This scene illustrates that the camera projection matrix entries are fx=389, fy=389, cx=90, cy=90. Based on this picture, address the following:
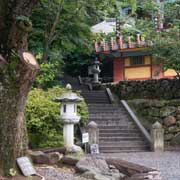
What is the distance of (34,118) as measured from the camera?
10883 millimetres

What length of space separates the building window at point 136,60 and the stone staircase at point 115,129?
382cm

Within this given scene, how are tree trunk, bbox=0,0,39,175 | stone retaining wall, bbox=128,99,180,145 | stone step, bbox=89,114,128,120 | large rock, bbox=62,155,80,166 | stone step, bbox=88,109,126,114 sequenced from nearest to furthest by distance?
tree trunk, bbox=0,0,39,175 → large rock, bbox=62,155,80,166 → stone retaining wall, bbox=128,99,180,145 → stone step, bbox=89,114,128,120 → stone step, bbox=88,109,126,114

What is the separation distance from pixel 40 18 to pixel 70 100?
5.40m

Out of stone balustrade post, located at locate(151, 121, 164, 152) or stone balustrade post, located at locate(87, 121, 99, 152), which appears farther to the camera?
stone balustrade post, located at locate(151, 121, 164, 152)

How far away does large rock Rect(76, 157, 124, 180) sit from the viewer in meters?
6.65

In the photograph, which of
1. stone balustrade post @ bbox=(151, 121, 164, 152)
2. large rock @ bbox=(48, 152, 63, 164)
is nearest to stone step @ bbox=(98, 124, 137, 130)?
stone balustrade post @ bbox=(151, 121, 164, 152)

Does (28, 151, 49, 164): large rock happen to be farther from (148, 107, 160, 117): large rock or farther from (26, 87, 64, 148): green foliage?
(148, 107, 160, 117): large rock

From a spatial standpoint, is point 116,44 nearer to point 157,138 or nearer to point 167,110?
point 167,110

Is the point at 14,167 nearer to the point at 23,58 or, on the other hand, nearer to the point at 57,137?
the point at 23,58

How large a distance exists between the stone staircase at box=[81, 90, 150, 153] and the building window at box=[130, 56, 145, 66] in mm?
3821

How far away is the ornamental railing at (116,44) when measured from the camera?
18.7 meters

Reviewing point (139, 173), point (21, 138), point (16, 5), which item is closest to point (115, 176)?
point (139, 173)

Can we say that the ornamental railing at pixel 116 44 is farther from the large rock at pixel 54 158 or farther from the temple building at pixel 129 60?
the large rock at pixel 54 158

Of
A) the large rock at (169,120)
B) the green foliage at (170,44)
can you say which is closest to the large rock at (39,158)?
the large rock at (169,120)
